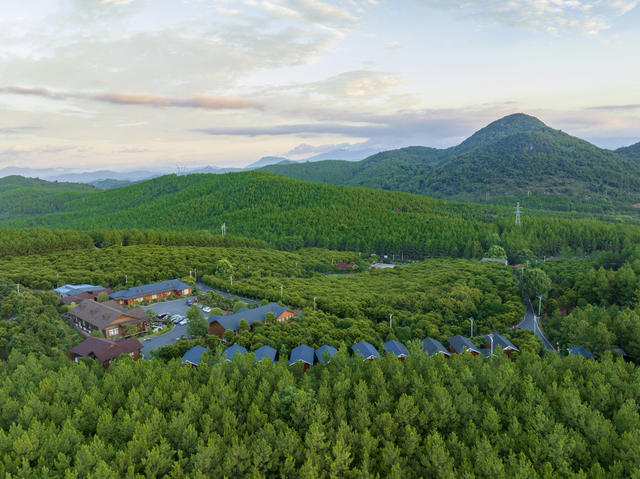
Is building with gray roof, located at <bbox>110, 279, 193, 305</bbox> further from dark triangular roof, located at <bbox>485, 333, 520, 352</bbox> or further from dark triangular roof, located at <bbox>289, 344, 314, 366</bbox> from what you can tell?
dark triangular roof, located at <bbox>485, 333, 520, 352</bbox>

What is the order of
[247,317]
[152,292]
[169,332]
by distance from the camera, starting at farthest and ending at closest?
[152,292]
[247,317]
[169,332]

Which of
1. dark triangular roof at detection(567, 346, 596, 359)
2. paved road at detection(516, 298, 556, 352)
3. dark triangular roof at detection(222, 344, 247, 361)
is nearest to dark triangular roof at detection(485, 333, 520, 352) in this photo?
dark triangular roof at detection(567, 346, 596, 359)

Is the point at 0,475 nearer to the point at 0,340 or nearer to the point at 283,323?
the point at 0,340

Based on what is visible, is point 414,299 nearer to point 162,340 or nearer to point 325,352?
point 325,352

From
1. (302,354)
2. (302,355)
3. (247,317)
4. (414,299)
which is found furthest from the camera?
(414,299)

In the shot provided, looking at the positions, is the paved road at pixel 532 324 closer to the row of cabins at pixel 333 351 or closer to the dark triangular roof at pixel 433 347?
the row of cabins at pixel 333 351

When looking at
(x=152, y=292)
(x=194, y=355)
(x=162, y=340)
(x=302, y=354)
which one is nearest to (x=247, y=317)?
(x=162, y=340)

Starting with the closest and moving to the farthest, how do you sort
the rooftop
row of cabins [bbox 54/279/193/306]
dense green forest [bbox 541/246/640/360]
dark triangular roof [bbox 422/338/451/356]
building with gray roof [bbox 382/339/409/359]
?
1. building with gray roof [bbox 382/339/409/359]
2. dense green forest [bbox 541/246/640/360]
3. dark triangular roof [bbox 422/338/451/356]
4. row of cabins [bbox 54/279/193/306]
5. the rooftop

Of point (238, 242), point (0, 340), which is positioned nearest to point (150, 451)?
point (0, 340)
